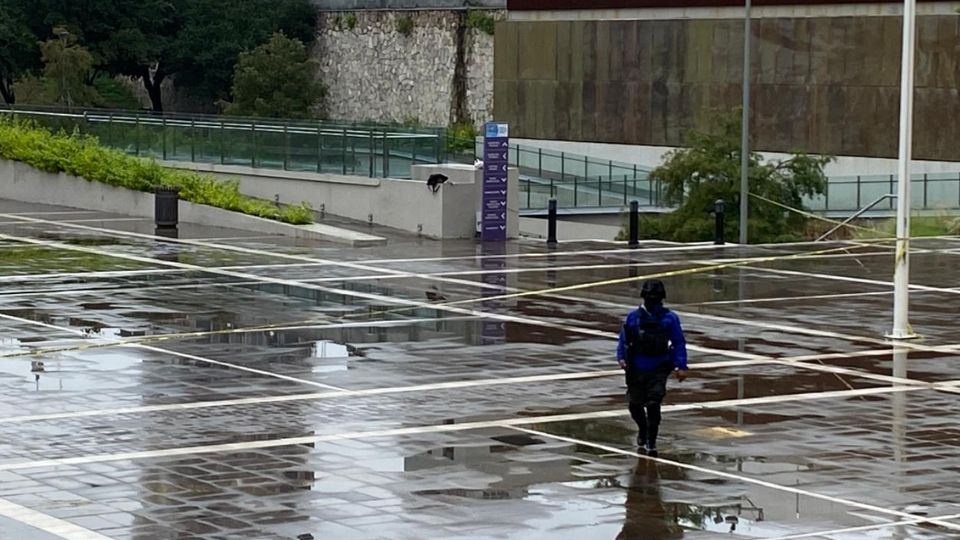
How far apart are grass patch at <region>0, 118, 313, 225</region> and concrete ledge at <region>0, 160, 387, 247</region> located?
0.19 meters

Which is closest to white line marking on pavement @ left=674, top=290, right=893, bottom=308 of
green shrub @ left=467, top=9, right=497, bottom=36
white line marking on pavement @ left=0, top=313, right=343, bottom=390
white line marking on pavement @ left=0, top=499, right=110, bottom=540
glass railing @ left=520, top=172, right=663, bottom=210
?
white line marking on pavement @ left=0, top=313, right=343, bottom=390

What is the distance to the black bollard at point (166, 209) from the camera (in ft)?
128

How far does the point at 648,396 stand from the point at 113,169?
2910 cm

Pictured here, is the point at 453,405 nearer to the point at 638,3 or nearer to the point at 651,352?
the point at 651,352

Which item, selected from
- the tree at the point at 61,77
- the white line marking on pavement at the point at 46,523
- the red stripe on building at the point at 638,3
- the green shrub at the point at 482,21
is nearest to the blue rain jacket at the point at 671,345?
the white line marking on pavement at the point at 46,523

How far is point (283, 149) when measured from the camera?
42.2 m

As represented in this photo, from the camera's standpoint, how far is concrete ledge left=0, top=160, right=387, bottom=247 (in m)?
37.3

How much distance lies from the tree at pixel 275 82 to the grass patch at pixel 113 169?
1012 inches

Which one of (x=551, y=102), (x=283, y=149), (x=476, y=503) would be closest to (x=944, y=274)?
(x=283, y=149)

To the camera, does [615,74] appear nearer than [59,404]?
No

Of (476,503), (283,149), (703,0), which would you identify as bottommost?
(476,503)

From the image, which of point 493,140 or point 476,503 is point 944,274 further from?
point 476,503

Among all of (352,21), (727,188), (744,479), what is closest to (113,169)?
(727,188)

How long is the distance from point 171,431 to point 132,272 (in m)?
14.4
